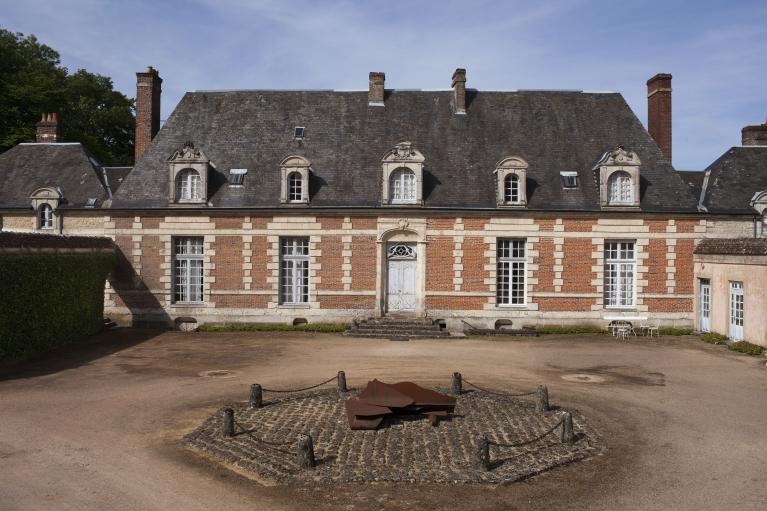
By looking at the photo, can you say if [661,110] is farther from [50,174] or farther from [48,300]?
[50,174]

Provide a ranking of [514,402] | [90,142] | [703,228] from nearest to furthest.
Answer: [514,402] < [703,228] < [90,142]

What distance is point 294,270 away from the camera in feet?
70.1

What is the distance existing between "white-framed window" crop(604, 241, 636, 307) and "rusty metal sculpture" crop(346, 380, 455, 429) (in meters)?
12.9

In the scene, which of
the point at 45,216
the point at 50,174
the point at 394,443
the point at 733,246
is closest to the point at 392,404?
the point at 394,443

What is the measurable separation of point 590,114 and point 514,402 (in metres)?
15.7

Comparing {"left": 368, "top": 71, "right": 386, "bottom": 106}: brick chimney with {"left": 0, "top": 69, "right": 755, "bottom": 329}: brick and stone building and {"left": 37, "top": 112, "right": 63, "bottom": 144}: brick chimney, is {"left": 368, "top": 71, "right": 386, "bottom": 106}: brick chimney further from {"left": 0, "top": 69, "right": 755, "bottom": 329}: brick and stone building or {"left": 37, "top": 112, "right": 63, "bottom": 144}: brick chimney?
{"left": 37, "top": 112, "right": 63, "bottom": 144}: brick chimney

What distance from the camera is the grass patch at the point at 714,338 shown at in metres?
18.6

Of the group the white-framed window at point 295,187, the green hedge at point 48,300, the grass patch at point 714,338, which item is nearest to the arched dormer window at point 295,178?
the white-framed window at point 295,187

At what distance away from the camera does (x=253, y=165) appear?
72.6ft

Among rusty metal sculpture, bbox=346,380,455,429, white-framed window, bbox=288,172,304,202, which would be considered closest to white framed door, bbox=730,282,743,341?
rusty metal sculpture, bbox=346,380,455,429

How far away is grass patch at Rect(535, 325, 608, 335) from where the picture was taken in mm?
20422

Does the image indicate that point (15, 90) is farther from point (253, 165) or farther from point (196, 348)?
point (196, 348)

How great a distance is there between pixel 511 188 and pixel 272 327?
30.6ft

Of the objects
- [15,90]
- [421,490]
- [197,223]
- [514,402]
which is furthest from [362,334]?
[15,90]
